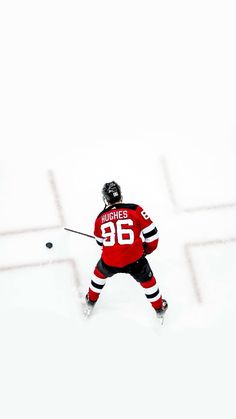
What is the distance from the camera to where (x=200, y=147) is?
7.48m

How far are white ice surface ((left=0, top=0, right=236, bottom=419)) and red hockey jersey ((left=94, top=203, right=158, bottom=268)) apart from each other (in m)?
0.94

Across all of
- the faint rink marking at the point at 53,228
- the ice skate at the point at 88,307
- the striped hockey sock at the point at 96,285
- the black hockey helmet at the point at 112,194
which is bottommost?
the ice skate at the point at 88,307

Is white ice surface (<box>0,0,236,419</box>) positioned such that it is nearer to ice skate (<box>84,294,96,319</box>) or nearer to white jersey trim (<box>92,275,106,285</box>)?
ice skate (<box>84,294,96,319</box>)

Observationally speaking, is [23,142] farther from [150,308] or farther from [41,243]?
[150,308]

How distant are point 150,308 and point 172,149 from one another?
2.03m

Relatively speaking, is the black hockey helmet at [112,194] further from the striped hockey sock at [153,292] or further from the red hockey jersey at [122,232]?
the striped hockey sock at [153,292]

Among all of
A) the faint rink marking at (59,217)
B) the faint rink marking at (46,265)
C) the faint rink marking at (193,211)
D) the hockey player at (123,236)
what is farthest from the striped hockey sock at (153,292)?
the faint rink marking at (59,217)

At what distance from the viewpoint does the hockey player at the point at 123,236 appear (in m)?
5.70

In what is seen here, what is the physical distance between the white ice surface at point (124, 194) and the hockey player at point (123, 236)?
78 centimetres

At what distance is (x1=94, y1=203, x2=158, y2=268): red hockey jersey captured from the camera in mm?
5688

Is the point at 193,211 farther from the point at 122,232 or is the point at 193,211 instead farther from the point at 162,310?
the point at 122,232

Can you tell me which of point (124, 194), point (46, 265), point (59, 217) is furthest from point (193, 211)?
point (46, 265)

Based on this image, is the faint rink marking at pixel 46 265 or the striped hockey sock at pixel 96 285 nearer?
the striped hockey sock at pixel 96 285

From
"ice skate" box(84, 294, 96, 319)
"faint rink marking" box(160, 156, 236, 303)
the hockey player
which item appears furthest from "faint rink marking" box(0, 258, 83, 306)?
"faint rink marking" box(160, 156, 236, 303)
